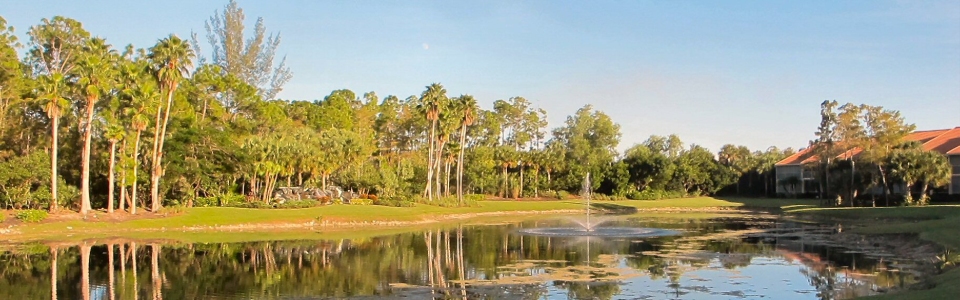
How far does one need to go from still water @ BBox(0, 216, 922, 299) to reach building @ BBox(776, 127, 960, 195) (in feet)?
138

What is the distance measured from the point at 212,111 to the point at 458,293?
5717 centimetres

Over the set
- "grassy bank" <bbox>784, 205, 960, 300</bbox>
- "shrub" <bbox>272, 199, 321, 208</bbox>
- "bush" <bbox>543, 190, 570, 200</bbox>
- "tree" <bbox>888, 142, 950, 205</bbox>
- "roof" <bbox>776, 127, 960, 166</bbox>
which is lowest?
"grassy bank" <bbox>784, 205, 960, 300</bbox>

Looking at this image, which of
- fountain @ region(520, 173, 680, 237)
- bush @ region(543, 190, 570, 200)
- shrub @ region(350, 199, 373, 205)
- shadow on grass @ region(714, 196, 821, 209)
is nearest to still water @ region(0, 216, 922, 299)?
fountain @ region(520, 173, 680, 237)

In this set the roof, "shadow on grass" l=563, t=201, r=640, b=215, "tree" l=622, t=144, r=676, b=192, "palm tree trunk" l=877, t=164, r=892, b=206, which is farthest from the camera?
"tree" l=622, t=144, r=676, b=192

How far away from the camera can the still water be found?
22.4 m

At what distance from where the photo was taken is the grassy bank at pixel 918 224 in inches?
713

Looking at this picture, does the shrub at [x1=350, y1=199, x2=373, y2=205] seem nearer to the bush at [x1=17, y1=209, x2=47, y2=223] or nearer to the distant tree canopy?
the distant tree canopy

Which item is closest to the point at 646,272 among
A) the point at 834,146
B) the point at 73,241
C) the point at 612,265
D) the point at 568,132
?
the point at 612,265

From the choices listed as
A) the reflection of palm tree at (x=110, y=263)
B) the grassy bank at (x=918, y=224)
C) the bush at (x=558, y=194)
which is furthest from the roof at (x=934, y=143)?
the reflection of palm tree at (x=110, y=263)

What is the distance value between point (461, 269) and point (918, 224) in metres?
27.1

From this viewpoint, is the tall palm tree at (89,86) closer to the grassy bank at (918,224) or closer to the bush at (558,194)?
the grassy bank at (918,224)

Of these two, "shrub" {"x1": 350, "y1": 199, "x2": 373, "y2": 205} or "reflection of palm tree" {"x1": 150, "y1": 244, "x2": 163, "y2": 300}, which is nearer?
"reflection of palm tree" {"x1": 150, "y1": 244, "x2": 163, "y2": 300}

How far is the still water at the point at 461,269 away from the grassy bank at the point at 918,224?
2.38m

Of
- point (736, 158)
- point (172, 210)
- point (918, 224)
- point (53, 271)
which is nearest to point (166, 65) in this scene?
point (172, 210)
